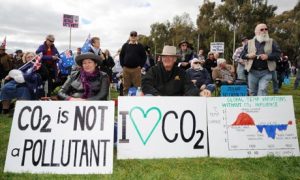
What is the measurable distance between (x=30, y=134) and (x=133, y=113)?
1308 mm

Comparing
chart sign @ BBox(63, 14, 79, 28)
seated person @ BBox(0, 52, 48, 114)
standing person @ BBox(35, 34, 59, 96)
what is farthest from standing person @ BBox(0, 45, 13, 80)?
chart sign @ BBox(63, 14, 79, 28)

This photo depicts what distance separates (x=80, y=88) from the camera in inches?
209

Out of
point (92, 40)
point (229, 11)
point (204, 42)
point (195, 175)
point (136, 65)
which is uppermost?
point (229, 11)

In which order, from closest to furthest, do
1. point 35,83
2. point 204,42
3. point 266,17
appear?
point 35,83 → point 266,17 → point 204,42

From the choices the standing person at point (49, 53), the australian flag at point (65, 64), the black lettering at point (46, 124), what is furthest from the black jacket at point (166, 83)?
the australian flag at point (65, 64)

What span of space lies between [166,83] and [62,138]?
7.16ft

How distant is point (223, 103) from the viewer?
464 cm

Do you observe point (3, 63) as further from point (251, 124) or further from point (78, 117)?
point (251, 124)

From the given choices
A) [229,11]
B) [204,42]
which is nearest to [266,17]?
[229,11]

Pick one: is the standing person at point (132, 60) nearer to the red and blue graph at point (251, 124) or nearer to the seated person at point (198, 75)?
the seated person at point (198, 75)

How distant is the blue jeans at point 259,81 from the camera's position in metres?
6.52

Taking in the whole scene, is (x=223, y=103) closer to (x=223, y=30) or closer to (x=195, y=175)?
(x=195, y=175)

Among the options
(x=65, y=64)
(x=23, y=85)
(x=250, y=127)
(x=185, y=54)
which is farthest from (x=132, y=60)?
(x=250, y=127)

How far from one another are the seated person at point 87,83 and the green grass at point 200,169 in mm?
1243
